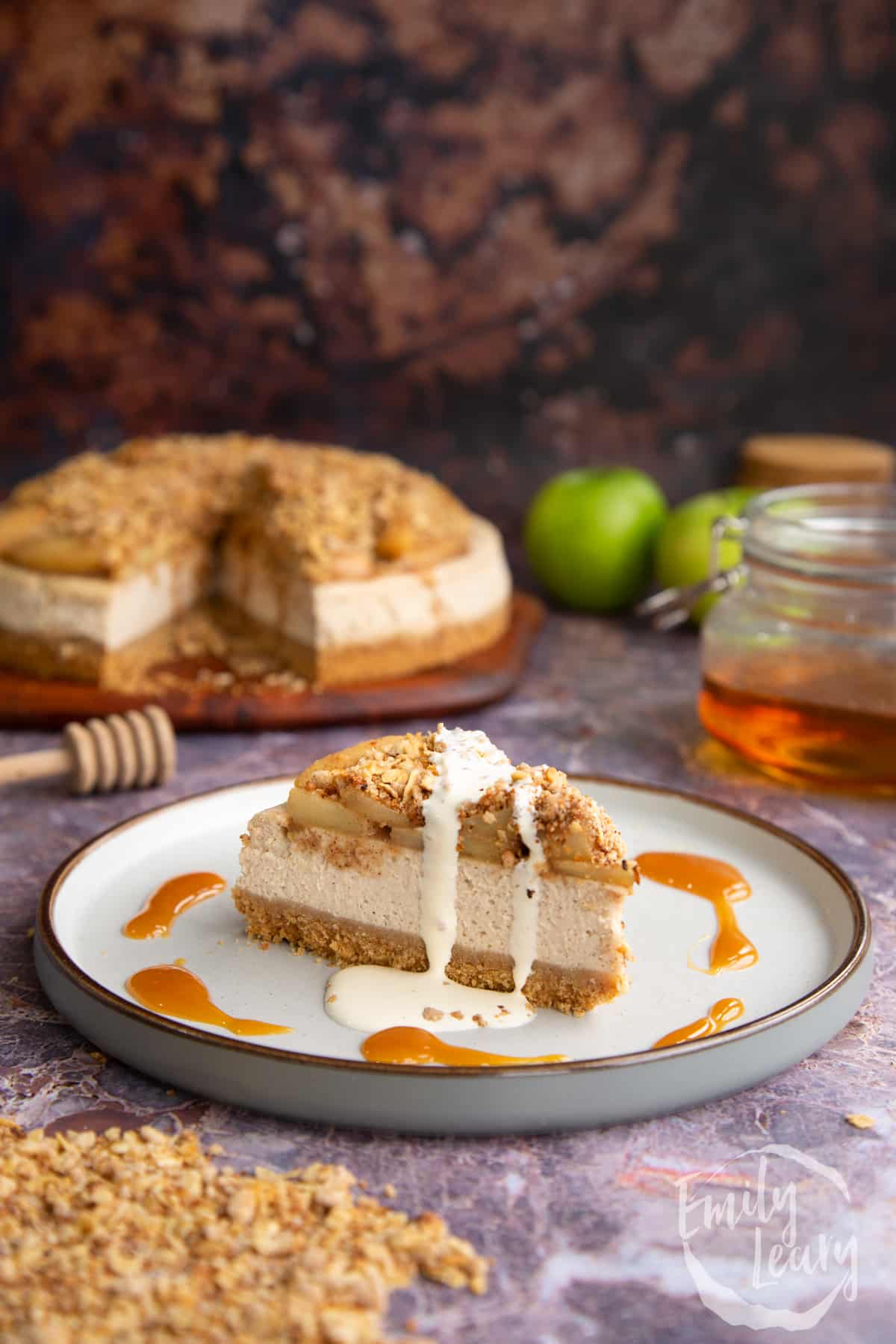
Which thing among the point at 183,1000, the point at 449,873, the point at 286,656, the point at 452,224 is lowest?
the point at 286,656

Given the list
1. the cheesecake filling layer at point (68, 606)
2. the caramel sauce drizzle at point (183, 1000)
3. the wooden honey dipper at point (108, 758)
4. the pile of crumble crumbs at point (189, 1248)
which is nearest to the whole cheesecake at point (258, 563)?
the cheesecake filling layer at point (68, 606)

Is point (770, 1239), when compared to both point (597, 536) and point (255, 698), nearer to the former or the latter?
point (255, 698)

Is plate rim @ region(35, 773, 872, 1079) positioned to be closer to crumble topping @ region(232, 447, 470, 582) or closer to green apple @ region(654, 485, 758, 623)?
crumble topping @ region(232, 447, 470, 582)

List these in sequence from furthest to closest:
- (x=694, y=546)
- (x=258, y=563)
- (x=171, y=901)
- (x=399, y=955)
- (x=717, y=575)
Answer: (x=694, y=546)
(x=258, y=563)
(x=717, y=575)
(x=171, y=901)
(x=399, y=955)

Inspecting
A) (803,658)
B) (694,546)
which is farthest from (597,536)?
(803,658)

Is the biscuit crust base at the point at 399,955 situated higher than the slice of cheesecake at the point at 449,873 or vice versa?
the slice of cheesecake at the point at 449,873

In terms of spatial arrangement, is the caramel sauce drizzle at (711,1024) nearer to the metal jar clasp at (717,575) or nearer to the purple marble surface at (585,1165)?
the purple marble surface at (585,1165)
